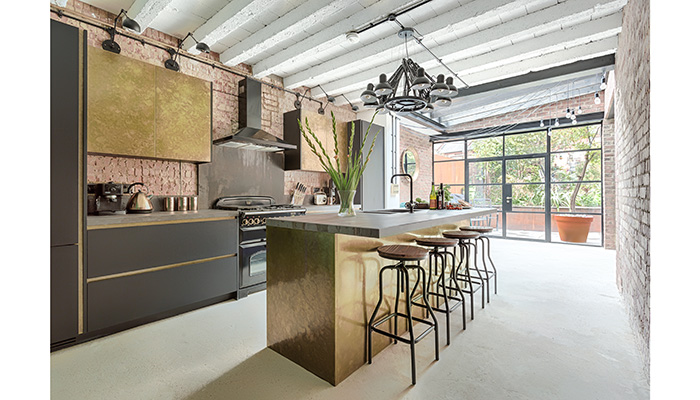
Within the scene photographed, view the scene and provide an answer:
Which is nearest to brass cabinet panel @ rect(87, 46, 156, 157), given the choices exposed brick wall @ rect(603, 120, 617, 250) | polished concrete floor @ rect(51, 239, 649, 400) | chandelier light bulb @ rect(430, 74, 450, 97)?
polished concrete floor @ rect(51, 239, 649, 400)

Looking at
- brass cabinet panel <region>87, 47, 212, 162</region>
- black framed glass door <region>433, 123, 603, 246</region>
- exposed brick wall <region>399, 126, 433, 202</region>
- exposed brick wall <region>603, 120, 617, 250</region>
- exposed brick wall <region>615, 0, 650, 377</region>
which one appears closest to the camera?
exposed brick wall <region>615, 0, 650, 377</region>

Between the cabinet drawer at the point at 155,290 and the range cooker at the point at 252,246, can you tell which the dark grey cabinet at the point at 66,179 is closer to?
the cabinet drawer at the point at 155,290

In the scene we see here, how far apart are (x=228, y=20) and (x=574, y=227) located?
23.8ft

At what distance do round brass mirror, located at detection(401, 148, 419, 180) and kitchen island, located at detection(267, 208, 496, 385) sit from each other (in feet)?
16.7

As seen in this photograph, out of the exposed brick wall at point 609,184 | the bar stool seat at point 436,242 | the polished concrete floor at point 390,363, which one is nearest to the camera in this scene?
the polished concrete floor at point 390,363

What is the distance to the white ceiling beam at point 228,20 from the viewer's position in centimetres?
276

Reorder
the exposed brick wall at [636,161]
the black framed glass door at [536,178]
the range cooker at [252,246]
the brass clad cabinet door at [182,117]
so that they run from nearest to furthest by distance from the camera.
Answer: the exposed brick wall at [636,161] < the brass clad cabinet door at [182,117] < the range cooker at [252,246] < the black framed glass door at [536,178]

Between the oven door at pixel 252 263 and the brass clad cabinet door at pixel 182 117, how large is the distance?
113 cm

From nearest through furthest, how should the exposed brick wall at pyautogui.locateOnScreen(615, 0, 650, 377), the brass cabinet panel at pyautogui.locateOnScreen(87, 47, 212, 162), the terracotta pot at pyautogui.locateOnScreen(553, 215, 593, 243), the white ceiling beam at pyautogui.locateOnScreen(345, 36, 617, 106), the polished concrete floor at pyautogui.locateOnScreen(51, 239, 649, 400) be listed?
1. the polished concrete floor at pyautogui.locateOnScreen(51, 239, 649, 400)
2. the exposed brick wall at pyautogui.locateOnScreen(615, 0, 650, 377)
3. the brass cabinet panel at pyautogui.locateOnScreen(87, 47, 212, 162)
4. the white ceiling beam at pyautogui.locateOnScreen(345, 36, 617, 106)
5. the terracotta pot at pyautogui.locateOnScreen(553, 215, 593, 243)

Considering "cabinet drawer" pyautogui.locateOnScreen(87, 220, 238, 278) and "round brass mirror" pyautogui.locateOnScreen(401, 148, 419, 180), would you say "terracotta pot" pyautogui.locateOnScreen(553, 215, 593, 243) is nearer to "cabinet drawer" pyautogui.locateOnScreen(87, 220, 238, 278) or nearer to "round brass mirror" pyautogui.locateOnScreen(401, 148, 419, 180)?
"round brass mirror" pyautogui.locateOnScreen(401, 148, 419, 180)

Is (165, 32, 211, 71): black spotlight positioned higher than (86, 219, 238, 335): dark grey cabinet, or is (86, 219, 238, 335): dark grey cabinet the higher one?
(165, 32, 211, 71): black spotlight

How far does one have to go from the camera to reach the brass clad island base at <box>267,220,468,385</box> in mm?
1809

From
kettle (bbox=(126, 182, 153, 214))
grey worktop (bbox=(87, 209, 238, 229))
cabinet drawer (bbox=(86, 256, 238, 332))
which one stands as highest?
kettle (bbox=(126, 182, 153, 214))

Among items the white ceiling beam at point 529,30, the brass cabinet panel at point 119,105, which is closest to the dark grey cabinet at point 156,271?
the brass cabinet panel at point 119,105
